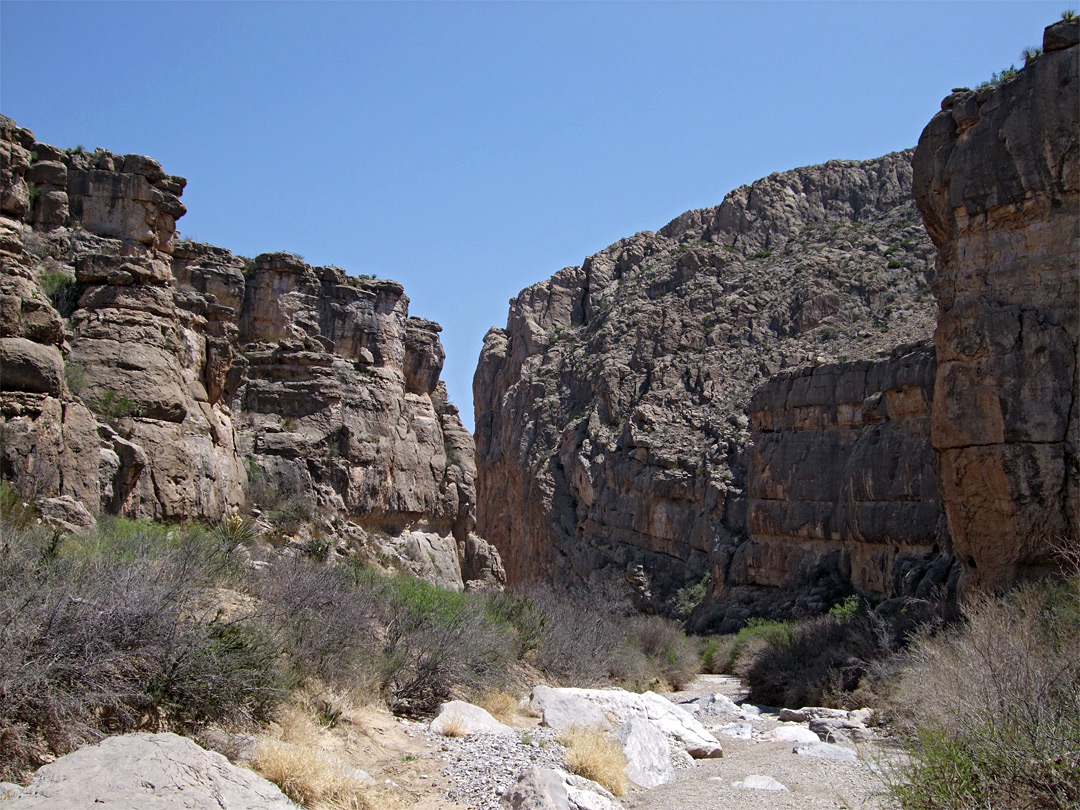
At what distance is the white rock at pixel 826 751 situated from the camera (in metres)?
14.7

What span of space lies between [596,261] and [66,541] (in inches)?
→ 2919

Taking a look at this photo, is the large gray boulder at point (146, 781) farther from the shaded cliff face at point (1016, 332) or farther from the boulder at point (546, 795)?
the shaded cliff face at point (1016, 332)

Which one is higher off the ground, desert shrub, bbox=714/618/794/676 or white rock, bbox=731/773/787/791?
white rock, bbox=731/773/787/791

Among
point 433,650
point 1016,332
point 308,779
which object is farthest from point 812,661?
point 308,779

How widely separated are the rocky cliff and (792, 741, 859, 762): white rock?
11769 mm

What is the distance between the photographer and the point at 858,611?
104ft

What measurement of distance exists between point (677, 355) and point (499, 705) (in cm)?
5220

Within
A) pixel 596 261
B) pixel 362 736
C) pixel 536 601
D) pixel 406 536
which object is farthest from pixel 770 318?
pixel 362 736

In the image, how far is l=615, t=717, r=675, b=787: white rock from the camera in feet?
40.6

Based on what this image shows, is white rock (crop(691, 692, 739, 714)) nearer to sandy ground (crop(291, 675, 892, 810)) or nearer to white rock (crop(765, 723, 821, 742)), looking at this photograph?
white rock (crop(765, 723, 821, 742))

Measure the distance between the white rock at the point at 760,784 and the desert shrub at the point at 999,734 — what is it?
208 centimetres

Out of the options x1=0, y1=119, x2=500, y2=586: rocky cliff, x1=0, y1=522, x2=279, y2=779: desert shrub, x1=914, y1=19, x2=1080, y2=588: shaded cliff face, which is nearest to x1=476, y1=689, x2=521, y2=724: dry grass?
x1=0, y1=522, x2=279, y2=779: desert shrub

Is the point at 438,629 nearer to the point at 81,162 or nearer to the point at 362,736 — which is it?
the point at 362,736

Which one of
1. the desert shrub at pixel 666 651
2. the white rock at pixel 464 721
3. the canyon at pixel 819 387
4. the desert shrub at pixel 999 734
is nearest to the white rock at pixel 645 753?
the white rock at pixel 464 721
